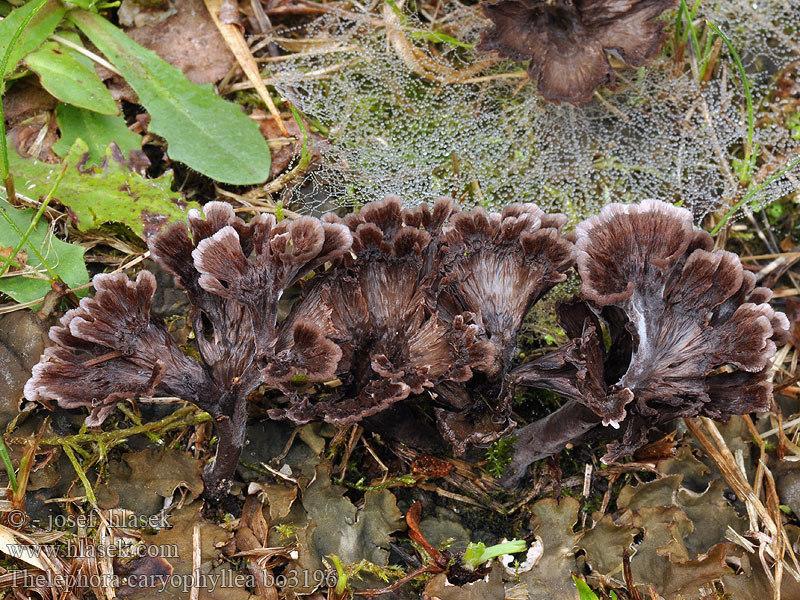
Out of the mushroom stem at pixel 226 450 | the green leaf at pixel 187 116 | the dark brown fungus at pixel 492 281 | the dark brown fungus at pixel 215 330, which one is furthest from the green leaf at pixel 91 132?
the dark brown fungus at pixel 492 281

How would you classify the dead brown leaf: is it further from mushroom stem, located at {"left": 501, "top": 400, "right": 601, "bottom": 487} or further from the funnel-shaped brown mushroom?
mushroom stem, located at {"left": 501, "top": 400, "right": 601, "bottom": 487}

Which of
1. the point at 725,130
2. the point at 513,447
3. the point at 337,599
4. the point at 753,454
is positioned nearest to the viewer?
the point at 337,599

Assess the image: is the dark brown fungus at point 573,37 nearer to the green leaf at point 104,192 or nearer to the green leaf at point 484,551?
the green leaf at point 104,192

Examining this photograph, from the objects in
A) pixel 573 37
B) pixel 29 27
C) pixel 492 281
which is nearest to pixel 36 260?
pixel 29 27

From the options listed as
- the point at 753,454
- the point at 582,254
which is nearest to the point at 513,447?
the point at 582,254

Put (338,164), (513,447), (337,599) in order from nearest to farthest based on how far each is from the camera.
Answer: (337,599)
(513,447)
(338,164)

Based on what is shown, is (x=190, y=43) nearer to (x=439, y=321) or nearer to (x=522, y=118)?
(x=522, y=118)

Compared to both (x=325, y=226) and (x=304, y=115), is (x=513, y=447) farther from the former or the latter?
(x=304, y=115)

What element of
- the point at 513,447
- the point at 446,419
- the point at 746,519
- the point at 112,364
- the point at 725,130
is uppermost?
the point at 725,130
